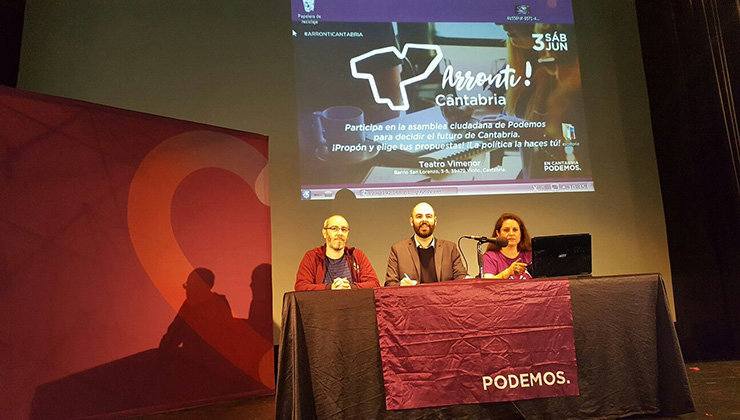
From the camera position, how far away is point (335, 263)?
10.5 ft

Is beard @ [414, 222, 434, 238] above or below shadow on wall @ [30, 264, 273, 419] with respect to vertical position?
above

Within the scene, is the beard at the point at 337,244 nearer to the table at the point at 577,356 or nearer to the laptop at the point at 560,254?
the table at the point at 577,356

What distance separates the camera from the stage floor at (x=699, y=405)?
237 cm

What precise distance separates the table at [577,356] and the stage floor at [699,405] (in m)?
0.18

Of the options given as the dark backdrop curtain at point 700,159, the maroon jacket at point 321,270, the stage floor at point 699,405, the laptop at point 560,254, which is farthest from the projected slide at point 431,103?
the laptop at point 560,254

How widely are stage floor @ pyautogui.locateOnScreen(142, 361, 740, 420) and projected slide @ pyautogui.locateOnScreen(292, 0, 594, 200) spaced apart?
1.56 m

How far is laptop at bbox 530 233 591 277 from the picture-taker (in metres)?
2.30

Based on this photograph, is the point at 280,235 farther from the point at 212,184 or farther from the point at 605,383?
the point at 605,383

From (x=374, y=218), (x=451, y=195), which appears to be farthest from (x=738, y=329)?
(x=374, y=218)

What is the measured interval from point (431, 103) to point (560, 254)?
2090mm

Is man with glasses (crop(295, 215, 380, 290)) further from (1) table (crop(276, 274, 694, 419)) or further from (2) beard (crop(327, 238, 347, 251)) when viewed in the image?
(1) table (crop(276, 274, 694, 419))

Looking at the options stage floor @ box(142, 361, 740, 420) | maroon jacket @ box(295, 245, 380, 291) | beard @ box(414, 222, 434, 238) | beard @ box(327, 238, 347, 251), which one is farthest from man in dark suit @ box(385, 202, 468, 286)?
stage floor @ box(142, 361, 740, 420)

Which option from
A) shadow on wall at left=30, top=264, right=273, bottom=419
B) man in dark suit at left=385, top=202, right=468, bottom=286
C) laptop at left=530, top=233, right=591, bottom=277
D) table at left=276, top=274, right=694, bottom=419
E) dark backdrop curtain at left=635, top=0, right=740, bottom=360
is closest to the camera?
table at left=276, top=274, right=694, bottom=419

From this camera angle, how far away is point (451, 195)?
13.4ft
